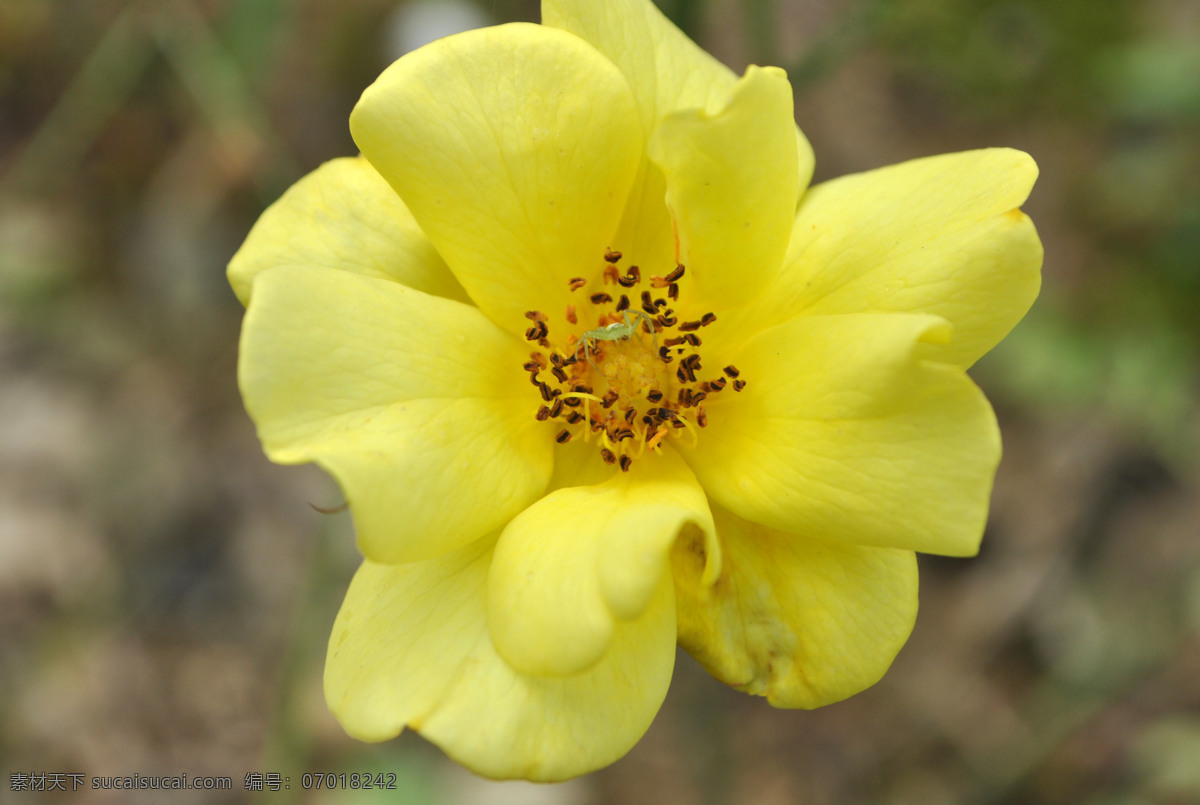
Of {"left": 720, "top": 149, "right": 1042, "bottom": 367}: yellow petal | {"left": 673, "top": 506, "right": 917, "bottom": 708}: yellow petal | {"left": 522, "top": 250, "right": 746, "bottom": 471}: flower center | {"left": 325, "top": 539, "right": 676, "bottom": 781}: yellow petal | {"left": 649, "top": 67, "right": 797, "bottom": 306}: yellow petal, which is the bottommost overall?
{"left": 673, "top": 506, "right": 917, "bottom": 708}: yellow petal

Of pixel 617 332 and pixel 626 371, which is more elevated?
pixel 617 332

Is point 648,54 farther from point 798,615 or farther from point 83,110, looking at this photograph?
point 83,110

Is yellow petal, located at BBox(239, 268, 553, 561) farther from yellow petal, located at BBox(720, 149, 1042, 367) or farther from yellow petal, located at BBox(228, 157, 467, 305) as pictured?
yellow petal, located at BBox(720, 149, 1042, 367)

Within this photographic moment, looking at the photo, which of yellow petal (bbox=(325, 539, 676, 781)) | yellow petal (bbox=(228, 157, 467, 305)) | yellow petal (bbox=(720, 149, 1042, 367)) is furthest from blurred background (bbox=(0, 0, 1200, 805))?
yellow petal (bbox=(720, 149, 1042, 367))

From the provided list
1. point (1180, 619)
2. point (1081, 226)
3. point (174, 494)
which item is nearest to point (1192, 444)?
point (1180, 619)

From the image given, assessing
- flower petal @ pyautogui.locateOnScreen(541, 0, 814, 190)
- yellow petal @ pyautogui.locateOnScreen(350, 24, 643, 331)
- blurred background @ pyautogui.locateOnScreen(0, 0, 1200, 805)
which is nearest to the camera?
yellow petal @ pyautogui.locateOnScreen(350, 24, 643, 331)

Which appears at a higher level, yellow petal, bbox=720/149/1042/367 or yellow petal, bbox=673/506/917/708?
yellow petal, bbox=720/149/1042/367

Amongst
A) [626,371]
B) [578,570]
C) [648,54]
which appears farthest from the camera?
[626,371]

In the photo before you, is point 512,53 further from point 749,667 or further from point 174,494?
point 174,494

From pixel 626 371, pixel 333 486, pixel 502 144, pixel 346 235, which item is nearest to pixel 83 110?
pixel 333 486
